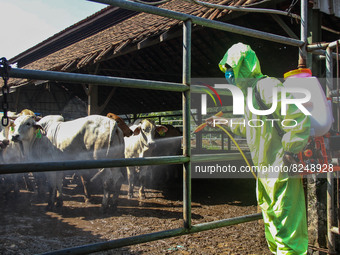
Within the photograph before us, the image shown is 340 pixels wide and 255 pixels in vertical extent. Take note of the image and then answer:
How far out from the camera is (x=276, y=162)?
239 centimetres

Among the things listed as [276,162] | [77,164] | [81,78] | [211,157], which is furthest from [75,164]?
[276,162]

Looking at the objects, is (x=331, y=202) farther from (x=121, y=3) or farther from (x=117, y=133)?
(x=117, y=133)

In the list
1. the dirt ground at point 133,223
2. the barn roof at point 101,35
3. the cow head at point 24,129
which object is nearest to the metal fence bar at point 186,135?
the dirt ground at point 133,223

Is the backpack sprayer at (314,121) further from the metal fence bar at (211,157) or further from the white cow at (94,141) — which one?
the white cow at (94,141)

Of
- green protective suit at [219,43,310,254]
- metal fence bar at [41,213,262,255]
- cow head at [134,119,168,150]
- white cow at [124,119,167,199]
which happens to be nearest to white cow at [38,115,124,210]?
white cow at [124,119,167,199]

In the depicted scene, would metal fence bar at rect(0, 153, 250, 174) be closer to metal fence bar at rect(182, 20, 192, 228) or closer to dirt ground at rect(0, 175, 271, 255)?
metal fence bar at rect(182, 20, 192, 228)

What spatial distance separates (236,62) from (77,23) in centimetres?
1474

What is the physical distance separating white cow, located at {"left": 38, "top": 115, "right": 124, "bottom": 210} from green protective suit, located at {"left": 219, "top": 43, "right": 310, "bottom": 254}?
404 centimetres

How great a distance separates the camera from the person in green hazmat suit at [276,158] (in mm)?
2277

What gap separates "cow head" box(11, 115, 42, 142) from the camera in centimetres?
573

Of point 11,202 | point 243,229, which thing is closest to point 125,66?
point 11,202

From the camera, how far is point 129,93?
1240 centimetres

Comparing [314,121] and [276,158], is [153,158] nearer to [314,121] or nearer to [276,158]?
[276,158]

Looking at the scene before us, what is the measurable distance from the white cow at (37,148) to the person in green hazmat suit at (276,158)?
418 cm
